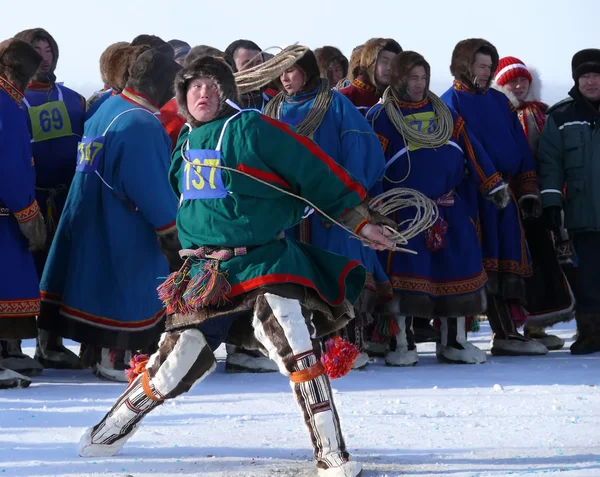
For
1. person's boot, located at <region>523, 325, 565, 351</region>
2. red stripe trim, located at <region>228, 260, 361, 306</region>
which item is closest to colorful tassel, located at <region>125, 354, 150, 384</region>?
red stripe trim, located at <region>228, 260, 361, 306</region>

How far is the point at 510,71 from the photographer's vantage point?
8312 millimetres

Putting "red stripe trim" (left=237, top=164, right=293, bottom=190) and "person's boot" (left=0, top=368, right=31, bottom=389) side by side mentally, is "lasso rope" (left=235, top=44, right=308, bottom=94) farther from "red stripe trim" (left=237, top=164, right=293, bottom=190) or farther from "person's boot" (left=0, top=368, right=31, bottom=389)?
"person's boot" (left=0, top=368, right=31, bottom=389)

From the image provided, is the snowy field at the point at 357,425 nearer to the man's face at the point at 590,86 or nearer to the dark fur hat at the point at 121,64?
the dark fur hat at the point at 121,64

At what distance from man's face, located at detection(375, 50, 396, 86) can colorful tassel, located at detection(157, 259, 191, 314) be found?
11.4 ft

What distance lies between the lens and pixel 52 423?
5.25 m

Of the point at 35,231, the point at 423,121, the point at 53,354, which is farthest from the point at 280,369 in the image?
the point at 423,121

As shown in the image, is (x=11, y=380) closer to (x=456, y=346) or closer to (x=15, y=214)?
(x=15, y=214)

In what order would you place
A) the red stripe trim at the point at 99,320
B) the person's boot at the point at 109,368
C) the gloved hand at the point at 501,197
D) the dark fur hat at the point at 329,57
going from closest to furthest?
the red stripe trim at the point at 99,320
the person's boot at the point at 109,368
the gloved hand at the point at 501,197
the dark fur hat at the point at 329,57

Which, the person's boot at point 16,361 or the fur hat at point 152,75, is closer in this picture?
the fur hat at point 152,75

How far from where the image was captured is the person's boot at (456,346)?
7316mm

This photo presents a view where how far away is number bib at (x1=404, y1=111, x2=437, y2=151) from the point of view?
23.7 feet

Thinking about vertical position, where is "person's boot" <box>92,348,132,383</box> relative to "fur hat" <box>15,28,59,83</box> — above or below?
below

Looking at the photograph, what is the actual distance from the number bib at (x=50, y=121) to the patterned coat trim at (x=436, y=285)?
2194mm

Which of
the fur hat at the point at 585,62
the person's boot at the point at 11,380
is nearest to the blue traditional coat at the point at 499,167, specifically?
the fur hat at the point at 585,62
